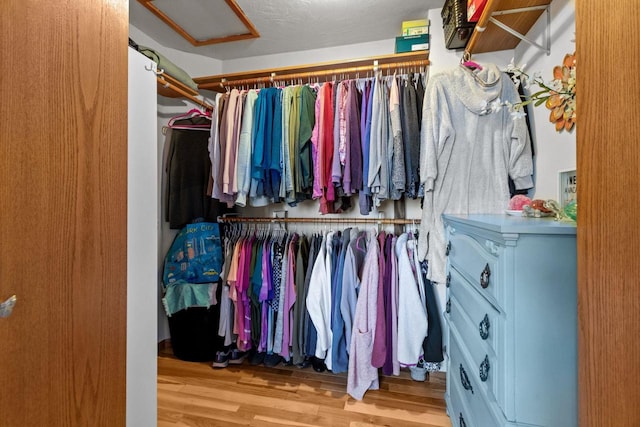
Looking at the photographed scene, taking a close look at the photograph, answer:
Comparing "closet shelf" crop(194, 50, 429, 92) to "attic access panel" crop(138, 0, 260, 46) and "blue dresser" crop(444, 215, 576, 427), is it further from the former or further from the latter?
"blue dresser" crop(444, 215, 576, 427)

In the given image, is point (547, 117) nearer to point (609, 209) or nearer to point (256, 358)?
point (609, 209)

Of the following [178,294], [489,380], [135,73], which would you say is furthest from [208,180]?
[489,380]

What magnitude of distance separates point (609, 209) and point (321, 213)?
130 centimetres

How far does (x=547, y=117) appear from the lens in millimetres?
1186

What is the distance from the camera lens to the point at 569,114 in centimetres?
101

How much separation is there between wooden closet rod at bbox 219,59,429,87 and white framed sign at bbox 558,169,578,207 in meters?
1.03

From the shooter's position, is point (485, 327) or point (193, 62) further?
point (193, 62)

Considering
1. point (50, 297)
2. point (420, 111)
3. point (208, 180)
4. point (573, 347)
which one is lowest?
point (573, 347)

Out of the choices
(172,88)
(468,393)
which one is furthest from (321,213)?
(172,88)

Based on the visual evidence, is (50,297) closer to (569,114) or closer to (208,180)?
(208,180)

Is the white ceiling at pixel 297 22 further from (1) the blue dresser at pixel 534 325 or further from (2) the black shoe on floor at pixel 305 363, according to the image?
(2) the black shoe on floor at pixel 305 363

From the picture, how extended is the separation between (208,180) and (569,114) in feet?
6.71

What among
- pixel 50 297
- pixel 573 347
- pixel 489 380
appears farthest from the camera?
pixel 489 380

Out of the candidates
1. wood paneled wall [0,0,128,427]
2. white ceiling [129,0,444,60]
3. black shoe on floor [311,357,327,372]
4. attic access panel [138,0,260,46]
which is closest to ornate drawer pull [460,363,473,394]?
black shoe on floor [311,357,327,372]
